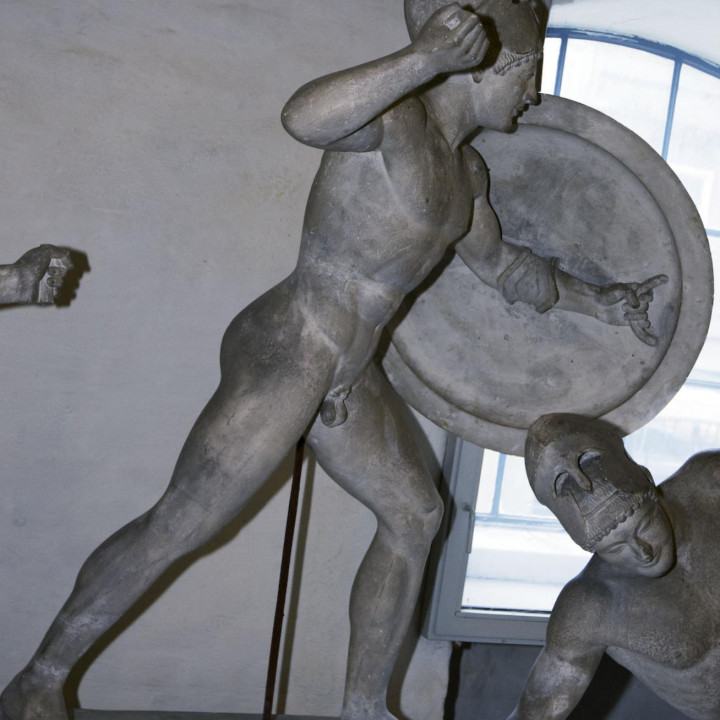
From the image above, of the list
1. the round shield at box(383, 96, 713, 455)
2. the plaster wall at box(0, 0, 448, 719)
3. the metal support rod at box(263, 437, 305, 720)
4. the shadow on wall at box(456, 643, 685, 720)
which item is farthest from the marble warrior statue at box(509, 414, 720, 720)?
the shadow on wall at box(456, 643, 685, 720)

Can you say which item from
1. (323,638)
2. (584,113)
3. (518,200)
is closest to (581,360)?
(518,200)

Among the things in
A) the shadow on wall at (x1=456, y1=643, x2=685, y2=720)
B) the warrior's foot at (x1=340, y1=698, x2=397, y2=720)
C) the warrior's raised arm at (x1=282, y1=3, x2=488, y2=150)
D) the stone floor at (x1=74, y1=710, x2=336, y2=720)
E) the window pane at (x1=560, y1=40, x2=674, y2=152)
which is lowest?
the shadow on wall at (x1=456, y1=643, x2=685, y2=720)

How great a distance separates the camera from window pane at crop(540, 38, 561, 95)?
4699 millimetres

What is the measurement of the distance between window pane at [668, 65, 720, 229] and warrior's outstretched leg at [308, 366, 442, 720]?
2416mm

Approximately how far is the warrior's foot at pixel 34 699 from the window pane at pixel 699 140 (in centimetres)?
349

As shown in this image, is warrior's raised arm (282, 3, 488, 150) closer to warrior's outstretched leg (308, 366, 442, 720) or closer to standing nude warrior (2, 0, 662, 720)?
standing nude warrior (2, 0, 662, 720)

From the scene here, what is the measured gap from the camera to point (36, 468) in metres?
3.85

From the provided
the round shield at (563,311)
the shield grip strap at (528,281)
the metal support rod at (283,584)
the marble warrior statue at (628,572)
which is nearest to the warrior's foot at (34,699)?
the metal support rod at (283,584)

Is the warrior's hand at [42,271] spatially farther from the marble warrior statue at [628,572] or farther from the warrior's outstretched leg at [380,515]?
the marble warrior statue at [628,572]

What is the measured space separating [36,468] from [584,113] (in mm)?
2219

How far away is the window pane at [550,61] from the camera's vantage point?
4.70 m

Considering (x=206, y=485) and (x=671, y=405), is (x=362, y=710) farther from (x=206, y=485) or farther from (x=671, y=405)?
(x=671, y=405)

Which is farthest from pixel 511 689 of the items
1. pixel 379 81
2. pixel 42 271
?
pixel 379 81

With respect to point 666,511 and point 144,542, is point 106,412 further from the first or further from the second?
point 666,511
